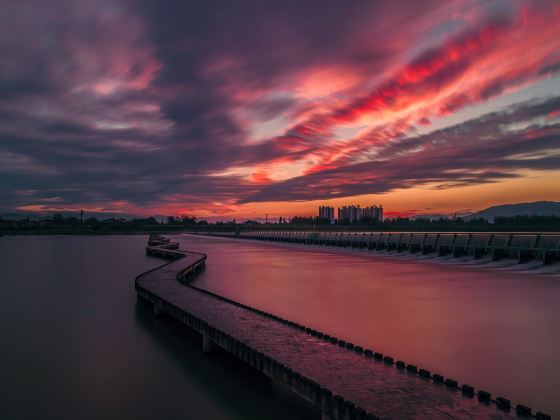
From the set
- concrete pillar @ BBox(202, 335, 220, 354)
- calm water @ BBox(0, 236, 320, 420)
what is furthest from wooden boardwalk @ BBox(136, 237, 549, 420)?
calm water @ BBox(0, 236, 320, 420)

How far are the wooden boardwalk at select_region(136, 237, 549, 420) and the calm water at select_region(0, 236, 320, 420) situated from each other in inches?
22.1

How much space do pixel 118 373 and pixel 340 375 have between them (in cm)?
451

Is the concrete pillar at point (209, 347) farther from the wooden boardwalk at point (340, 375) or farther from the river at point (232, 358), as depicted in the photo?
the river at point (232, 358)

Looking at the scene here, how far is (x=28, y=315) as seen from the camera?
510 inches

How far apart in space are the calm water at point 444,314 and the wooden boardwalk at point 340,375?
1.95 meters

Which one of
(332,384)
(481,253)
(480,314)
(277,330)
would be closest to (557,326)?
(480,314)

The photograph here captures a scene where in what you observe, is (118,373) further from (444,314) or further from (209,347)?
(444,314)

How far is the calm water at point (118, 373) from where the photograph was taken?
242 inches

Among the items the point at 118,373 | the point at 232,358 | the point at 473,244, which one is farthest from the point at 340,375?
the point at 473,244

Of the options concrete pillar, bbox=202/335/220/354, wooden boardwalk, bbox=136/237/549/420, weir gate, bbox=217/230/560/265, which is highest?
weir gate, bbox=217/230/560/265

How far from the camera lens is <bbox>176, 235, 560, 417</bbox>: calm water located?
7.37 meters

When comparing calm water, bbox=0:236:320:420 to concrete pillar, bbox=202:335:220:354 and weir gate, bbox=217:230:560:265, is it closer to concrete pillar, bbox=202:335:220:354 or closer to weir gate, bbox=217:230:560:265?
concrete pillar, bbox=202:335:220:354

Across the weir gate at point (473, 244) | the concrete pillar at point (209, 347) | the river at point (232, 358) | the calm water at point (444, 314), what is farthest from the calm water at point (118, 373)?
the weir gate at point (473, 244)

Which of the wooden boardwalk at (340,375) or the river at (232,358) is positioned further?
the river at (232,358)
